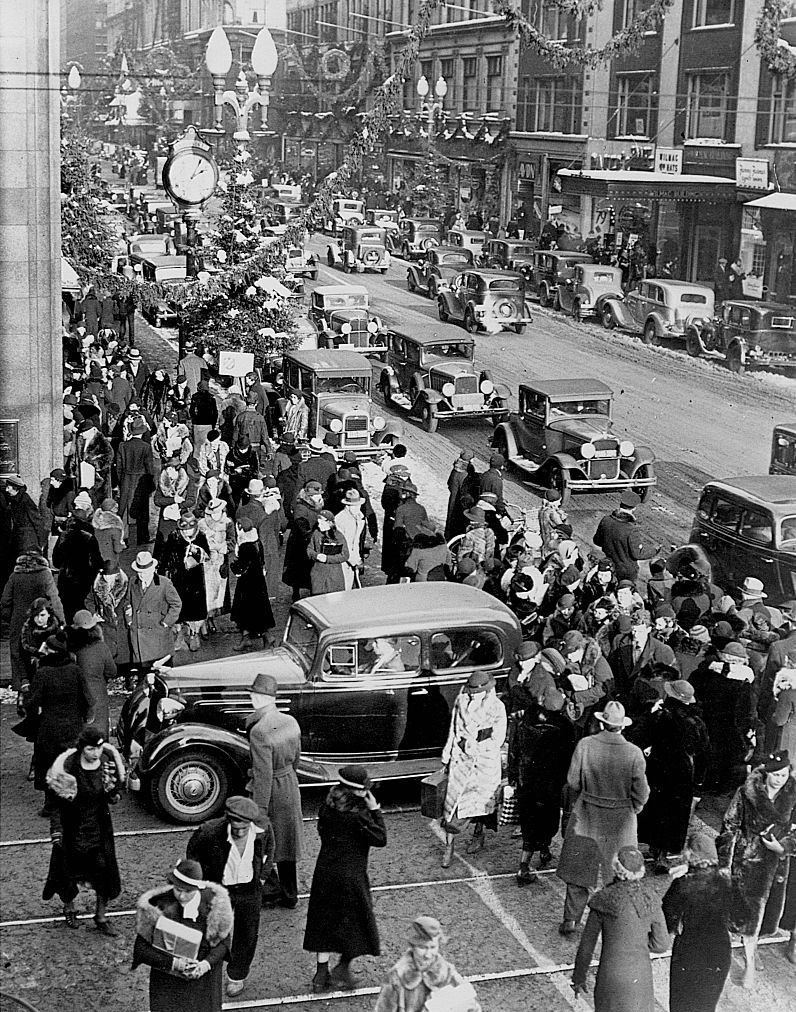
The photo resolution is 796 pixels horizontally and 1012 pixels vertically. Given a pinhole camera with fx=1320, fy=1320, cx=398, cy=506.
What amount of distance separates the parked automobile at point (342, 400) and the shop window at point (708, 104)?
18.5 feet

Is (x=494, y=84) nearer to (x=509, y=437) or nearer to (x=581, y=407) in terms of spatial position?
(x=581, y=407)

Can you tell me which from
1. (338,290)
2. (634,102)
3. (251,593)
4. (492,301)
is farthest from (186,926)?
(338,290)

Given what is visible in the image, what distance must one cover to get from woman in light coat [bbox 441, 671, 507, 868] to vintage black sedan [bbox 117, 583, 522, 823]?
829mm

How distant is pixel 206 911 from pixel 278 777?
167 cm

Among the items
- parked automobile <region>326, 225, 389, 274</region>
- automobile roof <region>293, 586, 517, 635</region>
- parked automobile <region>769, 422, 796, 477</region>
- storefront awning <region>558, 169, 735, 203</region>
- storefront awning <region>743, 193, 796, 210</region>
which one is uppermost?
storefront awning <region>558, 169, 735, 203</region>

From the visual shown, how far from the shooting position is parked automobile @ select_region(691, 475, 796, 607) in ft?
40.3

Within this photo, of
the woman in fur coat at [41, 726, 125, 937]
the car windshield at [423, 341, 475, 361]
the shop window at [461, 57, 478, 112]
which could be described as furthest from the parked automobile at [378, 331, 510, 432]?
the woman in fur coat at [41, 726, 125, 937]

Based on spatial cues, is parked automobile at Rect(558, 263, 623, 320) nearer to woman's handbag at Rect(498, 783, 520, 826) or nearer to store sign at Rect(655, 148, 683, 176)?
store sign at Rect(655, 148, 683, 176)

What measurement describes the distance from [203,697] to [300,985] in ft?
7.63

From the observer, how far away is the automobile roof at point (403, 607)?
8695 millimetres

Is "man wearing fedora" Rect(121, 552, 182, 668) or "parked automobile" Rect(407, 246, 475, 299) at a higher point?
"parked automobile" Rect(407, 246, 475, 299)

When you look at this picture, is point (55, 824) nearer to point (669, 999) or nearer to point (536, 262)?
point (669, 999)

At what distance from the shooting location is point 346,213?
68.6 feet

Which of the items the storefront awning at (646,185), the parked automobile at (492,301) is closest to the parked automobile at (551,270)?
the parked automobile at (492,301)
